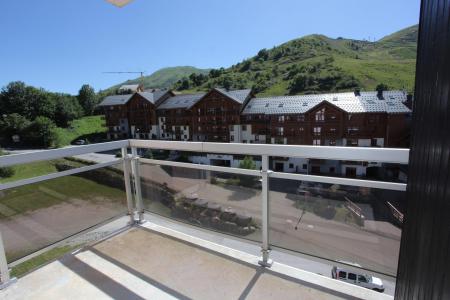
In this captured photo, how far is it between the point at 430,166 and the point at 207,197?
1515mm

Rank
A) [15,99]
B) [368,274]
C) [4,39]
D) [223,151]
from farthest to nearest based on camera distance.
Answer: [4,39]
[15,99]
[223,151]
[368,274]

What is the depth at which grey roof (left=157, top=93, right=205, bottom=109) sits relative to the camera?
75.6ft

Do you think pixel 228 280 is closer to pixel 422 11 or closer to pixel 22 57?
pixel 422 11

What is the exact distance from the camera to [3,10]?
1015 inches

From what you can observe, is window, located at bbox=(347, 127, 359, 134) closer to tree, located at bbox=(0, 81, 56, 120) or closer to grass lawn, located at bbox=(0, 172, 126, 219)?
grass lawn, located at bbox=(0, 172, 126, 219)

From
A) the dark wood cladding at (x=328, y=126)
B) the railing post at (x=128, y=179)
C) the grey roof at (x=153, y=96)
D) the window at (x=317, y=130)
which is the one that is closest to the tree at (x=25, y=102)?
the grey roof at (x=153, y=96)

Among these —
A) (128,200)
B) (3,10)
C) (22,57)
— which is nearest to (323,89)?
(128,200)

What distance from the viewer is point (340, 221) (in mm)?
1445

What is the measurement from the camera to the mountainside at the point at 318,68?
68.4ft

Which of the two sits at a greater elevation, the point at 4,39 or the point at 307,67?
the point at 4,39

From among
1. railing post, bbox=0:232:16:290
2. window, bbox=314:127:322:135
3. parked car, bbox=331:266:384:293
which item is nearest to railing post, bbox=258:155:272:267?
parked car, bbox=331:266:384:293

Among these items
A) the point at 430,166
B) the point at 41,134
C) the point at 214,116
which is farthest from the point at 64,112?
the point at 430,166

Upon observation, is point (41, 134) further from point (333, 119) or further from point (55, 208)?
point (55, 208)

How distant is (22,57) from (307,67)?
4351 centimetres
